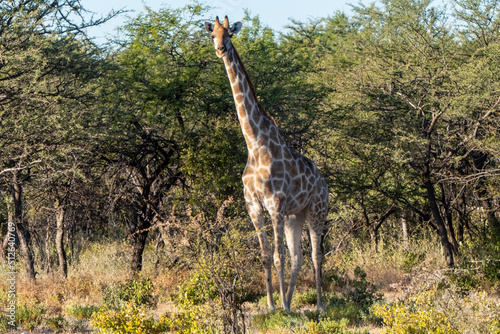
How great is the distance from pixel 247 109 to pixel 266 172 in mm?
1071

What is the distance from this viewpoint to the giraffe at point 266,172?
9.06 meters

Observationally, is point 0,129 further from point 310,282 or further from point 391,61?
point 391,61

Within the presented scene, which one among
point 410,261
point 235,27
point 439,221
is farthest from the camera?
point 410,261

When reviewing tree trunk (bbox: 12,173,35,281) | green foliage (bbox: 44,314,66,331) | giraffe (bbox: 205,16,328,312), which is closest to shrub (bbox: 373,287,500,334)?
giraffe (bbox: 205,16,328,312)

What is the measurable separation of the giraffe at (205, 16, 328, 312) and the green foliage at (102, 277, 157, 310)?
2.31 m

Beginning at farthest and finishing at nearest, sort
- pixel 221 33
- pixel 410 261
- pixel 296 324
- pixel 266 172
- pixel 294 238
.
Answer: pixel 410 261
pixel 294 238
pixel 266 172
pixel 221 33
pixel 296 324

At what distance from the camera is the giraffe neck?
9344 millimetres

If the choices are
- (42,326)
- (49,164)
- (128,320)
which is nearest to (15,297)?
(42,326)

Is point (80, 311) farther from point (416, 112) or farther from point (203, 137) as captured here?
point (416, 112)

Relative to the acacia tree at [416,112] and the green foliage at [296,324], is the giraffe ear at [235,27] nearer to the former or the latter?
the green foliage at [296,324]

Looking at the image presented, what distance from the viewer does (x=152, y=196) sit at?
13.2 metres

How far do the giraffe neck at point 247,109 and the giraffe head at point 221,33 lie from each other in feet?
1.11

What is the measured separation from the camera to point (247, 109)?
9469 millimetres

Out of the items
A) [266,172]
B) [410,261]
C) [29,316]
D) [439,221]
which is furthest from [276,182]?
[410,261]
